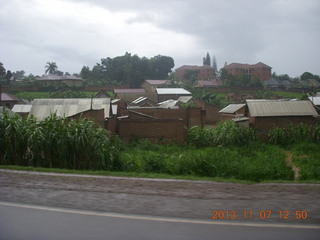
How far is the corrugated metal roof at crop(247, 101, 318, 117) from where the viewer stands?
3050 cm

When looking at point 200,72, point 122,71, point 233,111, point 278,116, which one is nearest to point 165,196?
point 278,116

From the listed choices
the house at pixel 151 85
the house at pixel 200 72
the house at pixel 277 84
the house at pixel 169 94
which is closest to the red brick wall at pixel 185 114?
the house at pixel 169 94

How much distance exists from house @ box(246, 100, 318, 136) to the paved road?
84.9 feet

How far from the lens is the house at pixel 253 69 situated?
329 ft

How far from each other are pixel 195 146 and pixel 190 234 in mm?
20935

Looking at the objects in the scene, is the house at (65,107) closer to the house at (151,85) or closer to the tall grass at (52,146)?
the tall grass at (52,146)

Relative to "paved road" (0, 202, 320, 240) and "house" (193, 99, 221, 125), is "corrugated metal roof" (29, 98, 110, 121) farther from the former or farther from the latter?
Result: "house" (193, 99, 221, 125)

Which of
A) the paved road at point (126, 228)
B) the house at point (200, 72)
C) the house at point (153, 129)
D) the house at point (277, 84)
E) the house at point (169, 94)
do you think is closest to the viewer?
the paved road at point (126, 228)

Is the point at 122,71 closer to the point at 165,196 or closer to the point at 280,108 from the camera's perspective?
the point at 280,108

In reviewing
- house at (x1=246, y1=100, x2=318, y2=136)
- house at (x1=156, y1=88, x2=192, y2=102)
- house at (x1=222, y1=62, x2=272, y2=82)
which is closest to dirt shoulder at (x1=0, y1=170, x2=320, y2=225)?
house at (x1=246, y1=100, x2=318, y2=136)

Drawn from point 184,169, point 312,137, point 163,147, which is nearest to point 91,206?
point 184,169
